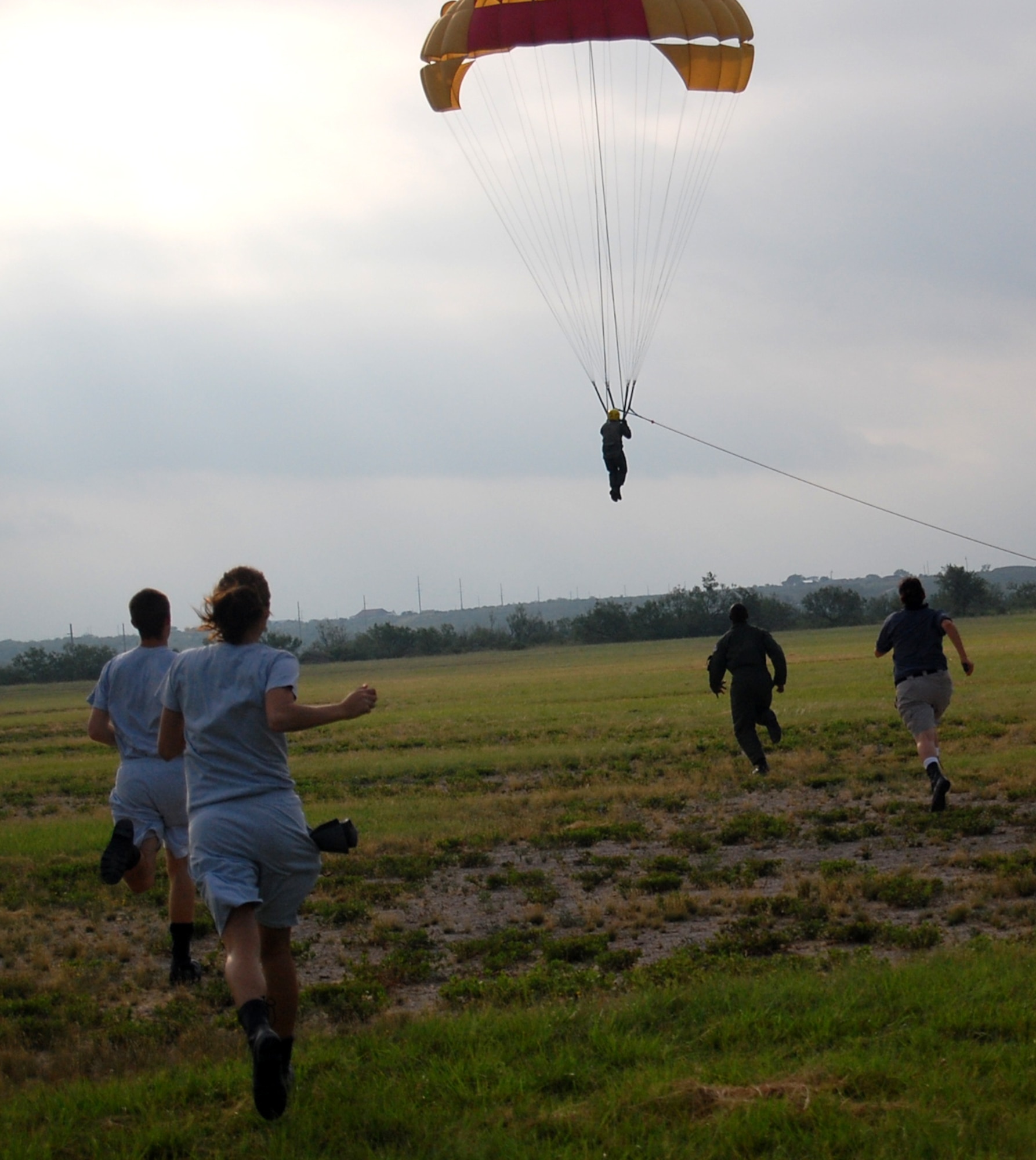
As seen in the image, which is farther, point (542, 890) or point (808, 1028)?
point (542, 890)

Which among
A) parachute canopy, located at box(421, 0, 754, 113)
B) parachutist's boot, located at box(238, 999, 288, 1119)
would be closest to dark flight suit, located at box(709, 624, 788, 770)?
parachute canopy, located at box(421, 0, 754, 113)

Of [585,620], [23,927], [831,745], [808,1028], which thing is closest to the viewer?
[808,1028]

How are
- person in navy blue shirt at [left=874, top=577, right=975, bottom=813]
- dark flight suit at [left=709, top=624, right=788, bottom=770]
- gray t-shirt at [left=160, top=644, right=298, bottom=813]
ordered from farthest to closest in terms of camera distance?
dark flight suit at [left=709, top=624, right=788, bottom=770] → person in navy blue shirt at [left=874, top=577, right=975, bottom=813] → gray t-shirt at [left=160, top=644, right=298, bottom=813]

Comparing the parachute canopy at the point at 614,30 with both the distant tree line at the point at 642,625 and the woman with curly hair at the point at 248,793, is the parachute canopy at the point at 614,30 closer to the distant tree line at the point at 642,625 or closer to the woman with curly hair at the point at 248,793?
the woman with curly hair at the point at 248,793

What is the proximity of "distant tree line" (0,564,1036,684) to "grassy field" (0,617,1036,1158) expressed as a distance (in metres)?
90.6

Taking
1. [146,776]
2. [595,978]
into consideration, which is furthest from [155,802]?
[595,978]

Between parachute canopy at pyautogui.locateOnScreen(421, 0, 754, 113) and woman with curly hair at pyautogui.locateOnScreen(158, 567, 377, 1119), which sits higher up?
parachute canopy at pyautogui.locateOnScreen(421, 0, 754, 113)

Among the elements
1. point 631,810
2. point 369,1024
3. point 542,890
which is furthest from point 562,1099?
point 631,810

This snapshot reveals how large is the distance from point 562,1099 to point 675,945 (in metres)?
2.96

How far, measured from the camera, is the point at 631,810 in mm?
13758

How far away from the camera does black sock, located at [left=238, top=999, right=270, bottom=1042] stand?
466 centimetres

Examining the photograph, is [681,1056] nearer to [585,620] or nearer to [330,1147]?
[330,1147]

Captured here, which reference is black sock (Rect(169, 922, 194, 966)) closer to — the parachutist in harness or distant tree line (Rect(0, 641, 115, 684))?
the parachutist in harness

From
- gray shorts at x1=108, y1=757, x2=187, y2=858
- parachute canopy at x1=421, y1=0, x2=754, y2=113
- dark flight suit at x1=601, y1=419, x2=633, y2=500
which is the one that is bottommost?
gray shorts at x1=108, y1=757, x2=187, y2=858
